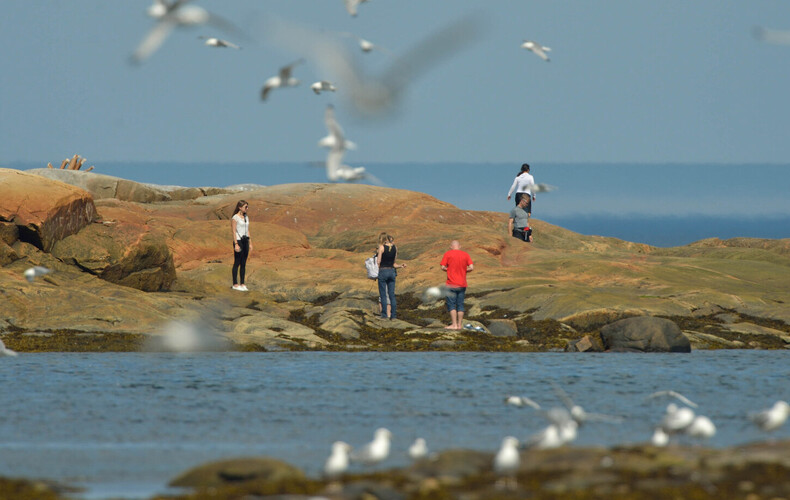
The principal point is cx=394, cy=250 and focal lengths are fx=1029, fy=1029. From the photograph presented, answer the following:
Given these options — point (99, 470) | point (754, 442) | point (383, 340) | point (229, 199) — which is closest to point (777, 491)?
point (754, 442)

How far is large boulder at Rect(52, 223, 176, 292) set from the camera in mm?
29438

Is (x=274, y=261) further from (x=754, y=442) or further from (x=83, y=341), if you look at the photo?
(x=754, y=442)

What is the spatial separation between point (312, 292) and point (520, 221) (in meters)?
8.50

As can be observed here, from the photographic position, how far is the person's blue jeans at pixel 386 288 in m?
26.9

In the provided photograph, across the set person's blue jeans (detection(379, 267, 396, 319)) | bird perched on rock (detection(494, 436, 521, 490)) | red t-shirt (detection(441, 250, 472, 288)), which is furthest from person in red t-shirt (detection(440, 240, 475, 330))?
bird perched on rock (detection(494, 436, 521, 490))

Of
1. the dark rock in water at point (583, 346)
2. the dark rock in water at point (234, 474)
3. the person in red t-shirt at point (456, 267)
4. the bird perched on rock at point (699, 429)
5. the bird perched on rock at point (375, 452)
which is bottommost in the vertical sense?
the dark rock in water at point (234, 474)

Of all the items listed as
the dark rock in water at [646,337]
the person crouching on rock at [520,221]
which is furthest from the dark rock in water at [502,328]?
the person crouching on rock at [520,221]

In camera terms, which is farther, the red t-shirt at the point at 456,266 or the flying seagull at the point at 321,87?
the red t-shirt at the point at 456,266

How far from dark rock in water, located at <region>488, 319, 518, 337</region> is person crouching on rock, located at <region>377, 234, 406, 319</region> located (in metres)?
2.69

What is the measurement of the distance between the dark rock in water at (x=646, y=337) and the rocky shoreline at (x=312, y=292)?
1.26ft

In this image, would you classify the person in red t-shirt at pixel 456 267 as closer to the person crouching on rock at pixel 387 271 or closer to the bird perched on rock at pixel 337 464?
the person crouching on rock at pixel 387 271

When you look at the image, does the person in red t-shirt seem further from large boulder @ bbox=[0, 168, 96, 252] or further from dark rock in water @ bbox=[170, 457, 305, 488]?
dark rock in water @ bbox=[170, 457, 305, 488]

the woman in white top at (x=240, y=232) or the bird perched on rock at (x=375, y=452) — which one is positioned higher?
the woman in white top at (x=240, y=232)

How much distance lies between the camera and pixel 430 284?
32938 millimetres
